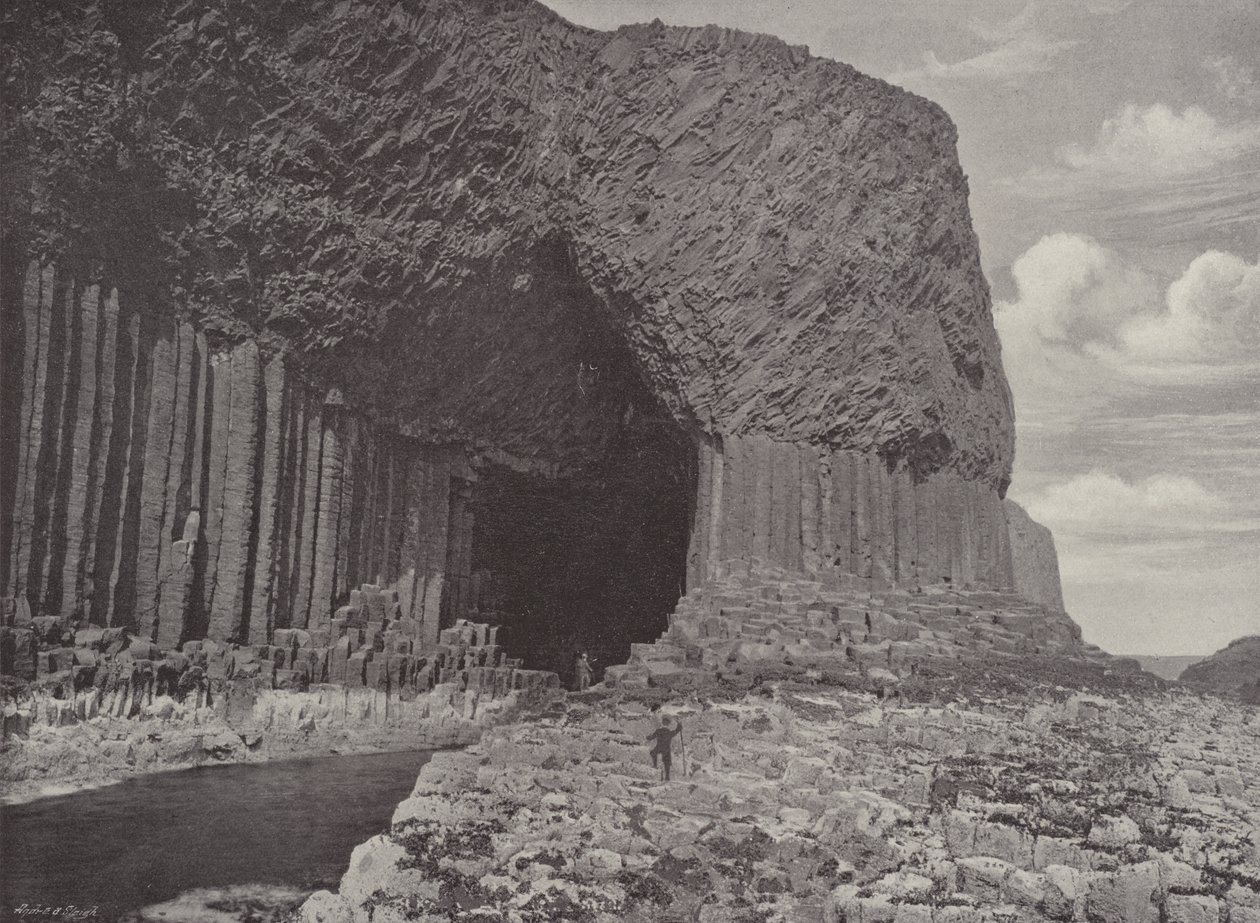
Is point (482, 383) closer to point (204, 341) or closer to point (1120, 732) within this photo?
point (204, 341)

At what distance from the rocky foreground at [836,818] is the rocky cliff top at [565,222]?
14.9 m

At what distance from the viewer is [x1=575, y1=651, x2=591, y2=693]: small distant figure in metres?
40.0

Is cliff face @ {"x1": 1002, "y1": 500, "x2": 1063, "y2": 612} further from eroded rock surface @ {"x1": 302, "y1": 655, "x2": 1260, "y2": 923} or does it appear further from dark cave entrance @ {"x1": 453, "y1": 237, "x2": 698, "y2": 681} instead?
eroded rock surface @ {"x1": 302, "y1": 655, "x2": 1260, "y2": 923}

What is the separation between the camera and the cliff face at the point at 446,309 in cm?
2394

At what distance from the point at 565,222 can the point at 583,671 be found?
1660 centimetres

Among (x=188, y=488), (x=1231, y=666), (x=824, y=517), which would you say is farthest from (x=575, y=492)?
(x=1231, y=666)

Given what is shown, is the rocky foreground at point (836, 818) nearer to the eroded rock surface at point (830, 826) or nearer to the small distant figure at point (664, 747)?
the eroded rock surface at point (830, 826)

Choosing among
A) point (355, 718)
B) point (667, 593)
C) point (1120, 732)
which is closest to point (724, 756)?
point (1120, 732)

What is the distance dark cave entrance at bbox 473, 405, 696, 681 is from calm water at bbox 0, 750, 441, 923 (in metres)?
15.3

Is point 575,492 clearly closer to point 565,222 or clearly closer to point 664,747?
point 565,222

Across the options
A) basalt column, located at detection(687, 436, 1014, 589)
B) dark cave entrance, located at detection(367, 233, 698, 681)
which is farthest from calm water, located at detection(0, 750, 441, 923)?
dark cave entrance, located at detection(367, 233, 698, 681)

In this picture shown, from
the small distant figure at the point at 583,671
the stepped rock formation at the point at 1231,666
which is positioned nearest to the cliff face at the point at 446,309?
the small distant figure at the point at 583,671

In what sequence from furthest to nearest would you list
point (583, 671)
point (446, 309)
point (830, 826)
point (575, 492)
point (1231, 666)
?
1. point (583, 671)
2. point (575, 492)
3. point (1231, 666)
4. point (446, 309)
5. point (830, 826)
